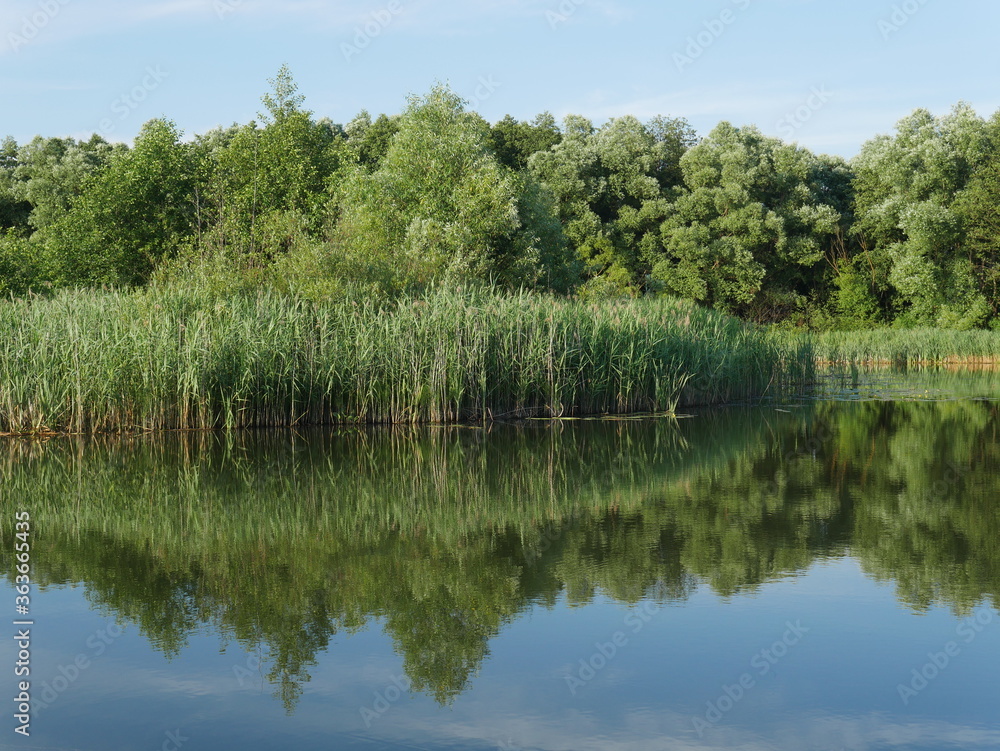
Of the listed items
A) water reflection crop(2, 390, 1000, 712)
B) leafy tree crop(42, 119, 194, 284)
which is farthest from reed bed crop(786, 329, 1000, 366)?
leafy tree crop(42, 119, 194, 284)

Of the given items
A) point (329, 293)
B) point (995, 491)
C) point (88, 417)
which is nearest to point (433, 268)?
point (329, 293)

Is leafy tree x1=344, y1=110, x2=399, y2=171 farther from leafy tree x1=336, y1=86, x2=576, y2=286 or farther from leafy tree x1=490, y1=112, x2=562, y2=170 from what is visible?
leafy tree x1=336, y1=86, x2=576, y2=286

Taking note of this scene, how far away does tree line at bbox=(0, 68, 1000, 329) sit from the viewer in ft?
88.9

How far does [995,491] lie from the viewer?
10.2 metres

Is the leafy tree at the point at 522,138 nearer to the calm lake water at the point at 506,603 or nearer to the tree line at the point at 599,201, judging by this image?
the tree line at the point at 599,201

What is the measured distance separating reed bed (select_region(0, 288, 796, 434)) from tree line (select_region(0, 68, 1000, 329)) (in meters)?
8.92

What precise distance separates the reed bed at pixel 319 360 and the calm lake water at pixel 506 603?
223cm

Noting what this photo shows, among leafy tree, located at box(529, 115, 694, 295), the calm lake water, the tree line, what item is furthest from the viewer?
leafy tree, located at box(529, 115, 694, 295)

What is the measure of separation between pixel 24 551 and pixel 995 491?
959 centimetres

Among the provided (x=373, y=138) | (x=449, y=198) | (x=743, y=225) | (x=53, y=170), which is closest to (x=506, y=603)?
(x=449, y=198)

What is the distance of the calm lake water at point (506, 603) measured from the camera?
458 cm

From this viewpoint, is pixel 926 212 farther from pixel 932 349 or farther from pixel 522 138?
pixel 522 138

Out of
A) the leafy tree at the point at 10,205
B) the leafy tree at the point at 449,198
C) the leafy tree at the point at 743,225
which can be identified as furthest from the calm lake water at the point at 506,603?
the leafy tree at the point at 10,205

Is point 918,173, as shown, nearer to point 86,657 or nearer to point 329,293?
point 329,293
